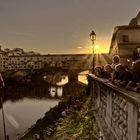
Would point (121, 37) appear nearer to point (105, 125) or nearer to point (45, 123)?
point (45, 123)

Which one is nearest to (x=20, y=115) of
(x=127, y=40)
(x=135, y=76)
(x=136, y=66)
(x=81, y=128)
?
(x=127, y=40)

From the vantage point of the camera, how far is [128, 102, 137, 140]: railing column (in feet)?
18.1

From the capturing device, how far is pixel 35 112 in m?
61.5

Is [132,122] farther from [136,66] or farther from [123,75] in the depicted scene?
[123,75]

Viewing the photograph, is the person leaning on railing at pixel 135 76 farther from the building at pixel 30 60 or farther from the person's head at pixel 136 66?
the building at pixel 30 60

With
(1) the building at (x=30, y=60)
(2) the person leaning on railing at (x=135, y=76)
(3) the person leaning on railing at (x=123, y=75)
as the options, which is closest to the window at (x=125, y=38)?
(3) the person leaning on railing at (x=123, y=75)

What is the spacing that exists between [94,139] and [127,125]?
5.71 metres

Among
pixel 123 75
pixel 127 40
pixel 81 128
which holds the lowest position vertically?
pixel 81 128

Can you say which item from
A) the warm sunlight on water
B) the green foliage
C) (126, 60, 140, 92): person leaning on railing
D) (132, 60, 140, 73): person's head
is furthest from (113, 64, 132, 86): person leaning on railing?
the warm sunlight on water

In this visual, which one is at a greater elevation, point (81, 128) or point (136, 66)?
point (136, 66)

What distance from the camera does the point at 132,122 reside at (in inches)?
225

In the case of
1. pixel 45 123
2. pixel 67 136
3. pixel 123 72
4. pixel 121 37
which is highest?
pixel 121 37

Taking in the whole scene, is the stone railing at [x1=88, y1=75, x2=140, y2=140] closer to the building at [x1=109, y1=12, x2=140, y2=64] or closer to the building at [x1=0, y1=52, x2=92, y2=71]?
the building at [x1=109, y1=12, x2=140, y2=64]

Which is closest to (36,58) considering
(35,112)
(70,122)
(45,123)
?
A: (35,112)
